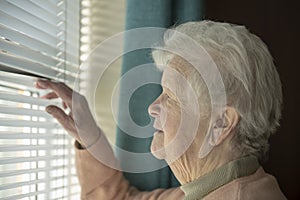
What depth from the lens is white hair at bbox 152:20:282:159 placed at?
1141mm

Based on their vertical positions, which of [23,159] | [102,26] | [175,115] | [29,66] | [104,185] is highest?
[102,26]

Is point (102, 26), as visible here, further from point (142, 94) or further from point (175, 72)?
point (175, 72)

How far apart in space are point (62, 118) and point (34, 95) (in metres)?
0.14

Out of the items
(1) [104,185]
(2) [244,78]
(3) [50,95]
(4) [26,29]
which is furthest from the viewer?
(1) [104,185]

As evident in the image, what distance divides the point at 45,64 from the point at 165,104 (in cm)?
36

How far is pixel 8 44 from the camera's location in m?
1.15

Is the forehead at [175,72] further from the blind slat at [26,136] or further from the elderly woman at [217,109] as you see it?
the blind slat at [26,136]

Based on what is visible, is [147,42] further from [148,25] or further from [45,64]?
[45,64]

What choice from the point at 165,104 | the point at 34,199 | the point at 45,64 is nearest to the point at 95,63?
the point at 45,64

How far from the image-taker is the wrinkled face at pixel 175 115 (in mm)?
1180

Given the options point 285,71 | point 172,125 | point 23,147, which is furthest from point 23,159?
point 285,71

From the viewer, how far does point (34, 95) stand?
1425mm

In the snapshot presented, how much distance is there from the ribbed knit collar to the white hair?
3 centimetres

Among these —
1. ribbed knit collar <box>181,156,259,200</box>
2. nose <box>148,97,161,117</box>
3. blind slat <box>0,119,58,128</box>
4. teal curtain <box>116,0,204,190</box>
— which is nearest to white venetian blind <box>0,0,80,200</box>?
blind slat <box>0,119,58,128</box>
